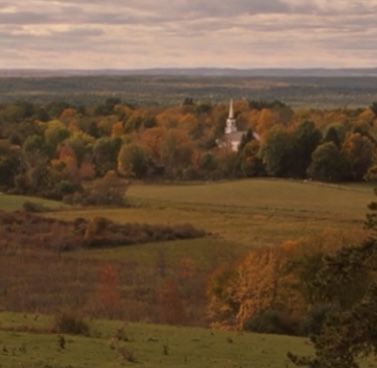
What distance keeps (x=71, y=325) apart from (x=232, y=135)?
109 m

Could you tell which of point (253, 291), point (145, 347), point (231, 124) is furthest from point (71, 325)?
point (231, 124)

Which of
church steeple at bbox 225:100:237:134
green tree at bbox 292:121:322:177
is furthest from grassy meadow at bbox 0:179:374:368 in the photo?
church steeple at bbox 225:100:237:134

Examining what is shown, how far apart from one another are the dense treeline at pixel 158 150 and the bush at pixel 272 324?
160 feet

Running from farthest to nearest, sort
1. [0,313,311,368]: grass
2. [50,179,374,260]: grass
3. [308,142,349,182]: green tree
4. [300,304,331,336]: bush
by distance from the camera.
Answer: [308,142,349,182]: green tree → [50,179,374,260]: grass → [300,304,331,336]: bush → [0,313,311,368]: grass

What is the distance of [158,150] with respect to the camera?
11775 cm

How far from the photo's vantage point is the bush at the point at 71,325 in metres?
25.3

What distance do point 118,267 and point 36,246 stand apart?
1024 centimetres

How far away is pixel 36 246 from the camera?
61.5 m

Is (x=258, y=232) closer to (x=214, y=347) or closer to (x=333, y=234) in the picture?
(x=333, y=234)

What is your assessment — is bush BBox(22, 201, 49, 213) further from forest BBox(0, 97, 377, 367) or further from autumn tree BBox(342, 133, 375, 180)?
autumn tree BBox(342, 133, 375, 180)

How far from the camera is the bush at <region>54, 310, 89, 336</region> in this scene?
25328 millimetres

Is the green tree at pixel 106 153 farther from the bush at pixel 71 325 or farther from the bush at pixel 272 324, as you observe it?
the bush at pixel 71 325

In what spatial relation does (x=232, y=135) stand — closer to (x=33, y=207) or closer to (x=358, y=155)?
(x=358, y=155)

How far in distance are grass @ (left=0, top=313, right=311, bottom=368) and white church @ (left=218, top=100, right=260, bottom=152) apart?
88004 mm
